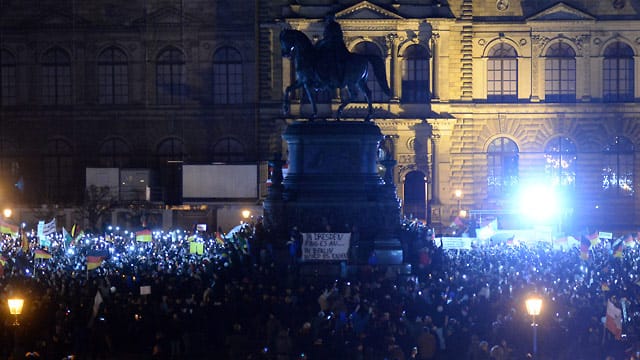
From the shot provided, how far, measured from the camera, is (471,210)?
248 ft

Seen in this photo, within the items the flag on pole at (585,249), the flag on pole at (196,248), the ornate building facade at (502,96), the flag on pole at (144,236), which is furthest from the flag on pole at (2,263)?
the ornate building facade at (502,96)

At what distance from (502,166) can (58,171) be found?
86.3ft

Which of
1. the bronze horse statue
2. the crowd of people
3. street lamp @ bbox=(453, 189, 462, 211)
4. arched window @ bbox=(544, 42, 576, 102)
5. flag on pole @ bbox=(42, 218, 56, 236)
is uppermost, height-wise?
arched window @ bbox=(544, 42, 576, 102)

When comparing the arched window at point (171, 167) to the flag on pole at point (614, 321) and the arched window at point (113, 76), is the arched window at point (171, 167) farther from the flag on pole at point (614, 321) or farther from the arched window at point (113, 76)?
the flag on pole at point (614, 321)

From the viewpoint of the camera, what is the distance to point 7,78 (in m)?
80.0

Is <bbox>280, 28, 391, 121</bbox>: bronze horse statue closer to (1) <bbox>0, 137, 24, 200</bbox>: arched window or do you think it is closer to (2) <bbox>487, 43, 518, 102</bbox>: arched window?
(2) <bbox>487, 43, 518, 102</bbox>: arched window

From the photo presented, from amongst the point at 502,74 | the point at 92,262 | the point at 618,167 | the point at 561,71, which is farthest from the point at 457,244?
the point at 561,71

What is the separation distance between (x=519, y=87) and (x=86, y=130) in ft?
84.7

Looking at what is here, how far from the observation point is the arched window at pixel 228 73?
7881 centimetres

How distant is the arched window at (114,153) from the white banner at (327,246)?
37.0m

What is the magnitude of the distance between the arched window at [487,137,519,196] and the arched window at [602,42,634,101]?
637 centimetres

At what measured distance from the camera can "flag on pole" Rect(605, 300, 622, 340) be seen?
104 ft

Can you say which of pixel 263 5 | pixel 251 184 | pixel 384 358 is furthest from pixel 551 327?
pixel 263 5

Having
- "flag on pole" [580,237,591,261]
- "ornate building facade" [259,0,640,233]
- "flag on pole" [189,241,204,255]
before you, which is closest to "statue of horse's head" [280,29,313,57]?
"flag on pole" [189,241,204,255]
